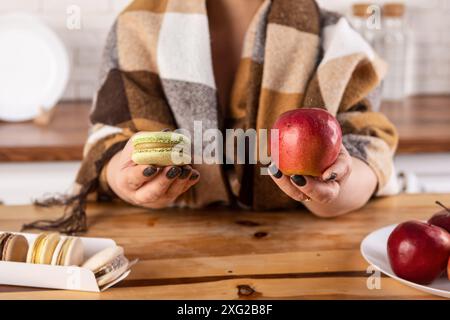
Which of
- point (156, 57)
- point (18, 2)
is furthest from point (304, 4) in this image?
point (18, 2)

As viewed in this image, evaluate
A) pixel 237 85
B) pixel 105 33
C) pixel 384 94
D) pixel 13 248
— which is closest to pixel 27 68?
pixel 105 33

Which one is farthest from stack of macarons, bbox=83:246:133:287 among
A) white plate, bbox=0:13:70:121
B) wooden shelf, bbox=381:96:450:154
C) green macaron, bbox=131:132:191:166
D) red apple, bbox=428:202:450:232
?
white plate, bbox=0:13:70:121

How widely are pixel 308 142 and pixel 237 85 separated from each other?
420mm

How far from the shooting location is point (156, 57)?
1.13m

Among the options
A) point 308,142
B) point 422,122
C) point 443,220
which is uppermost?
point 308,142

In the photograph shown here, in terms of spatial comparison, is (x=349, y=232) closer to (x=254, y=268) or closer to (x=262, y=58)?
(x=254, y=268)

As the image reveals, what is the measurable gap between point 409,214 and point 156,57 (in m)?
0.45

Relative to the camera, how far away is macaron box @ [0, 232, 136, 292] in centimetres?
73

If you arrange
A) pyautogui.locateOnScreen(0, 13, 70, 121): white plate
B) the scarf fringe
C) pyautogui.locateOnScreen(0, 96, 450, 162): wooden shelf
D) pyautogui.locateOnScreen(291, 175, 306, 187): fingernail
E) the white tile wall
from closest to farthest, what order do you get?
1. pyautogui.locateOnScreen(291, 175, 306, 187): fingernail
2. the scarf fringe
3. pyautogui.locateOnScreen(0, 96, 450, 162): wooden shelf
4. pyautogui.locateOnScreen(0, 13, 70, 121): white plate
5. the white tile wall

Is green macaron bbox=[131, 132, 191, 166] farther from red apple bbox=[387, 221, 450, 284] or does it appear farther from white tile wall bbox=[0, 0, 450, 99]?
white tile wall bbox=[0, 0, 450, 99]

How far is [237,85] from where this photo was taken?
3.77ft

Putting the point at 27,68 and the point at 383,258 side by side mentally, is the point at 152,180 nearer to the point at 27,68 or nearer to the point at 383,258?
the point at 383,258

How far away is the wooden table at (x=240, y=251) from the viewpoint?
737 millimetres

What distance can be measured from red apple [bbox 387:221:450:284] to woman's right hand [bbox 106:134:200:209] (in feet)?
0.77
